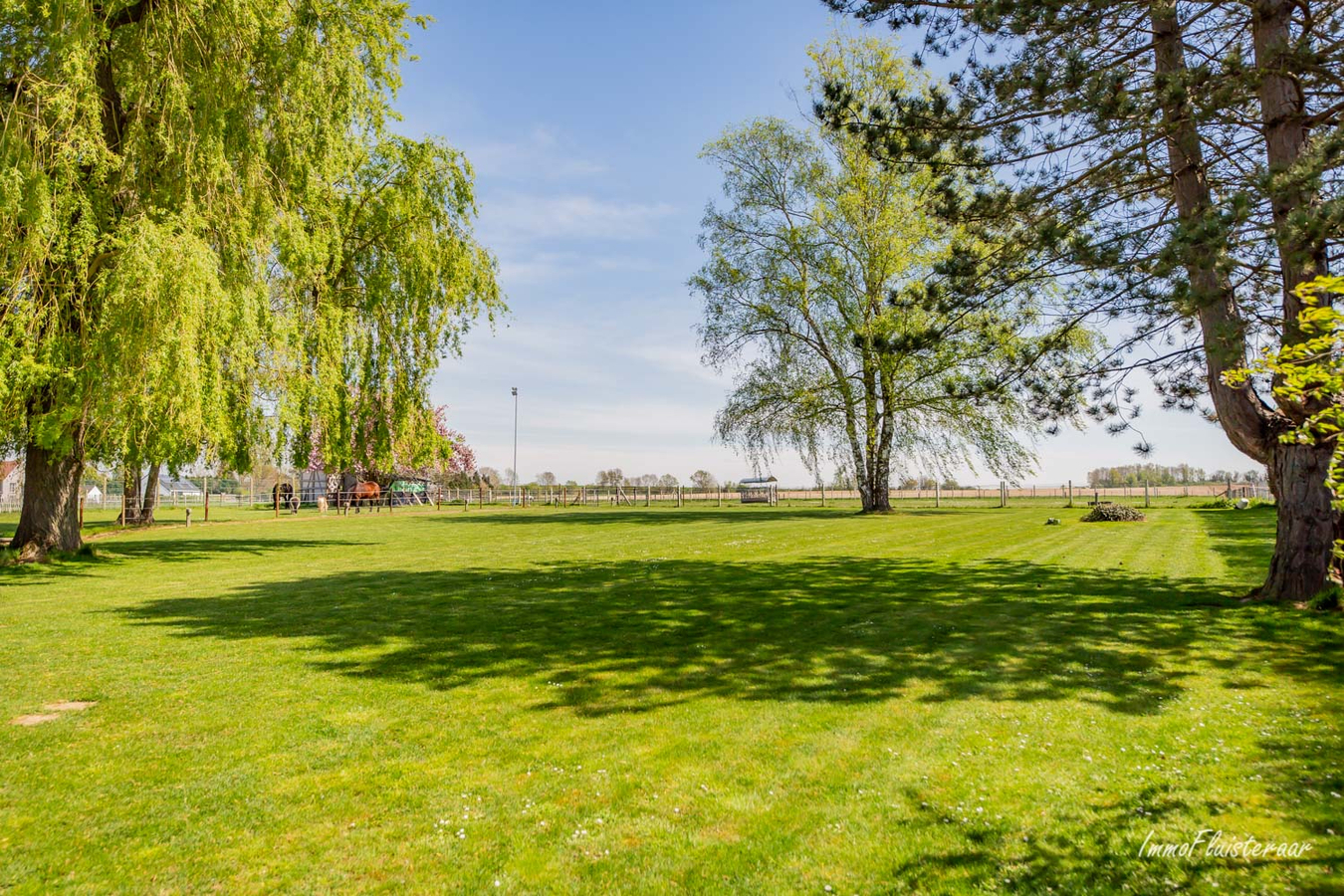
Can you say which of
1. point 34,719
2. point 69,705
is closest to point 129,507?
point 69,705

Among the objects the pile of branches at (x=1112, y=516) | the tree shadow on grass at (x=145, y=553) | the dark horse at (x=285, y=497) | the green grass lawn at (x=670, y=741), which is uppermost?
the dark horse at (x=285, y=497)

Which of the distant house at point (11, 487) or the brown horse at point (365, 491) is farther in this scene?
the distant house at point (11, 487)

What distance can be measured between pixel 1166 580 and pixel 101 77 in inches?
834

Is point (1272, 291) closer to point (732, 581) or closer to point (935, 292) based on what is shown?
point (935, 292)

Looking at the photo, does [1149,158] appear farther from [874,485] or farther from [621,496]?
[621,496]

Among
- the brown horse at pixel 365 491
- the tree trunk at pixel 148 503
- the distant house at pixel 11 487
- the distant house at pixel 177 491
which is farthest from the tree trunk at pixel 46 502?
the distant house at pixel 11 487

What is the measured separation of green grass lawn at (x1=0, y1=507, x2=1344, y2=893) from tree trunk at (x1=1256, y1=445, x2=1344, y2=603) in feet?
1.98

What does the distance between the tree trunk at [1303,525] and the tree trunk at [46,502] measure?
64.6 feet

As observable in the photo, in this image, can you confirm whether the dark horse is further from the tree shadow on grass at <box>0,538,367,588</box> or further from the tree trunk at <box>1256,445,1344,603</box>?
the tree trunk at <box>1256,445,1344,603</box>

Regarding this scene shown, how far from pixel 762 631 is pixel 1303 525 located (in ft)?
22.4

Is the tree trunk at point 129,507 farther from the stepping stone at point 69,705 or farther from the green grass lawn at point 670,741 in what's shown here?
the stepping stone at point 69,705

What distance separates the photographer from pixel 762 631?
776 cm

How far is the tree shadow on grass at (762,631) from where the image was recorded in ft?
19.2

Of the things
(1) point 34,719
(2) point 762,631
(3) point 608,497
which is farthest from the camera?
(3) point 608,497
